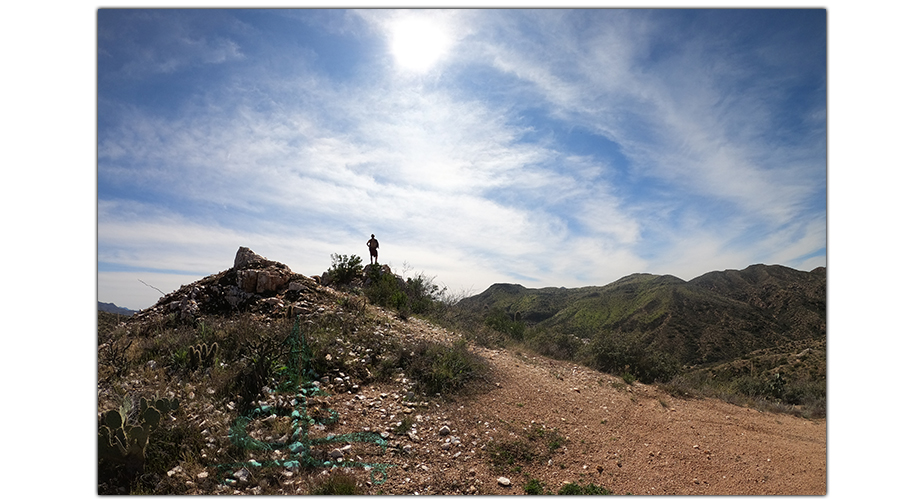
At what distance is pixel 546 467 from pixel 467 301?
9.48 meters

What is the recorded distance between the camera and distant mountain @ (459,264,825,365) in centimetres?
686

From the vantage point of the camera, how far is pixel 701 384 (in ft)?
25.0

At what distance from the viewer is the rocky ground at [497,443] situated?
348cm

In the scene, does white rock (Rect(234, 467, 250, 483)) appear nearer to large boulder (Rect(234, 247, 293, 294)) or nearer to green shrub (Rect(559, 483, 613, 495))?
green shrub (Rect(559, 483, 613, 495))

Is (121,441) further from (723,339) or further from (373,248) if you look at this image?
(723,339)

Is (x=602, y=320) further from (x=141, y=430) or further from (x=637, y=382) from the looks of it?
(x=141, y=430)

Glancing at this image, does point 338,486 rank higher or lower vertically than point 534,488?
higher

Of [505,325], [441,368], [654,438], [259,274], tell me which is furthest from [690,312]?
[259,274]

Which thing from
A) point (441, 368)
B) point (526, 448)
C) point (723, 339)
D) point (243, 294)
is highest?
point (243, 294)

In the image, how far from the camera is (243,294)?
8.48m

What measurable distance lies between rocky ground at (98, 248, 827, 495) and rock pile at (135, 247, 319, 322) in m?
2.75

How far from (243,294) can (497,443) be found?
7023 millimetres

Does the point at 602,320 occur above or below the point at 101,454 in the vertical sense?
below
